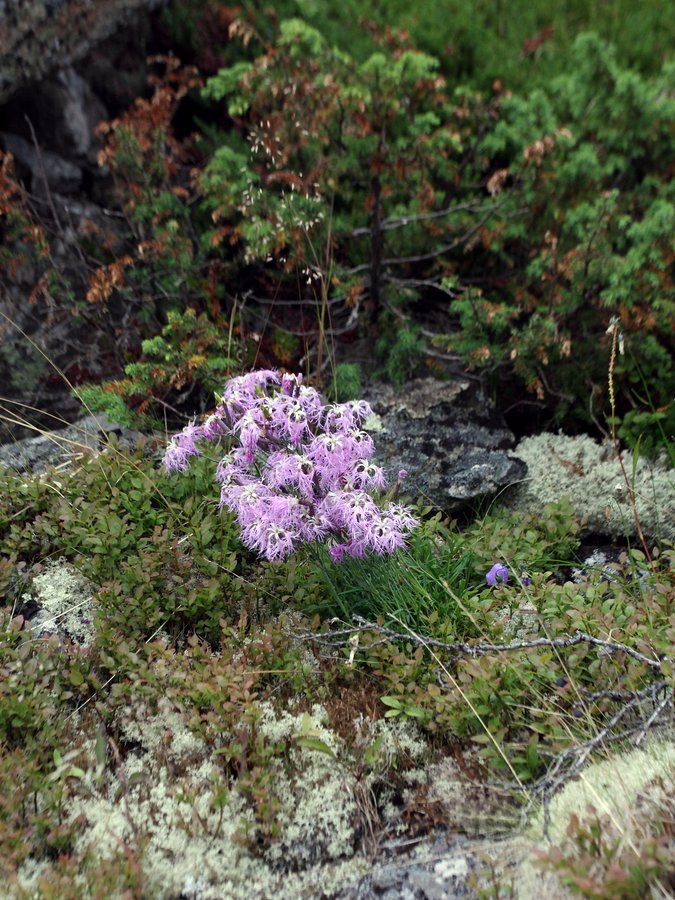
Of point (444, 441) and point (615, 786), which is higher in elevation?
point (615, 786)

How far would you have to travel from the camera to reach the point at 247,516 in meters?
2.83

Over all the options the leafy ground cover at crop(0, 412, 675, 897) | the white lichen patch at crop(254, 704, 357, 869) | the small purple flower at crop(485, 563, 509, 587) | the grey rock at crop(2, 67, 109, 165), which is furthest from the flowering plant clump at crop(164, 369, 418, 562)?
the grey rock at crop(2, 67, 109, 165)

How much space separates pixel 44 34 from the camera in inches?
205

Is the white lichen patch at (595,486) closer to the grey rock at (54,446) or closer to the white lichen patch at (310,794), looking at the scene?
the white lichen patch at (310,794)

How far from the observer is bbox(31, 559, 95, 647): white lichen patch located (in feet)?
11.0

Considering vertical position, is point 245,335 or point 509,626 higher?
point 245,335

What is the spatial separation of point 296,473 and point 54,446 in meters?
2.27

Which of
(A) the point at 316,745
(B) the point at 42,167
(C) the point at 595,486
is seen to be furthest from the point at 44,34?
(A) the point at 316,745

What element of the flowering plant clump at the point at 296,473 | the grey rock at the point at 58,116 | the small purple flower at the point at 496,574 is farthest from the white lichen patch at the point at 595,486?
the grey rock at the point at 58,116

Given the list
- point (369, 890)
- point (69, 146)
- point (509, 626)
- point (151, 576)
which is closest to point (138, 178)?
point (69, 146)

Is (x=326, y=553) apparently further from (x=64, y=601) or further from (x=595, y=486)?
(x=595, y=486)

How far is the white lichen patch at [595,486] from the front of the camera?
4035 mm

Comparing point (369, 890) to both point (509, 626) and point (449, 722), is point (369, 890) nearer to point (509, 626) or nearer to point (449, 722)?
point (449, 722)

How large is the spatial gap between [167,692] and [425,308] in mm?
3632
